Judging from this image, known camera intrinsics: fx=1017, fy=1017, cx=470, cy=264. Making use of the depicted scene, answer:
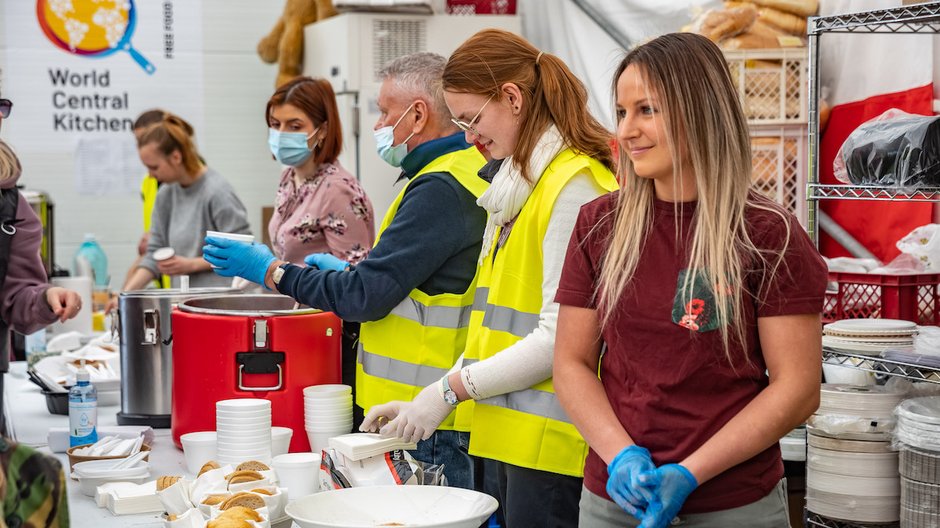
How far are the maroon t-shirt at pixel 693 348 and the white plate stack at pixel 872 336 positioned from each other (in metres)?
0.97

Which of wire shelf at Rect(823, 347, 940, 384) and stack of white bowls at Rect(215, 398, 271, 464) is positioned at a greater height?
wire shelf at Rect(823, 347, 940, 384)

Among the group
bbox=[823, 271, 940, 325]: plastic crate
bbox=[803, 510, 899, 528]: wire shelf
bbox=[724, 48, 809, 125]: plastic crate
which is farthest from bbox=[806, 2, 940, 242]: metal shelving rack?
bbox=[803, 510, 899, 528]: wire shelf

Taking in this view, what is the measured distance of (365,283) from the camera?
6.59 ft

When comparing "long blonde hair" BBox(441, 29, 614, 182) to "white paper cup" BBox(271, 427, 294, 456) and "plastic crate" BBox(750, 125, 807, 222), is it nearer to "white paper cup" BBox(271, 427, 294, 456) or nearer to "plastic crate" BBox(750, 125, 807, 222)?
"white paper cup" BBox(271, 427, 294, 456)

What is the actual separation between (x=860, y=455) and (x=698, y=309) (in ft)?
3.87

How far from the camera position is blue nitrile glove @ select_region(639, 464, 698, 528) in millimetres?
1349

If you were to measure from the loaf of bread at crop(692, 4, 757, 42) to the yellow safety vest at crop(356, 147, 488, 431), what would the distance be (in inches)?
52.7

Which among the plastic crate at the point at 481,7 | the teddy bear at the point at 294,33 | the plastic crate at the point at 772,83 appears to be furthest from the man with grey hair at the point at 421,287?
the teddy bear at the point at 294,33

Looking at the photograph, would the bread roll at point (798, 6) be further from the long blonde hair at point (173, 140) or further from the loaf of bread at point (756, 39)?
the long blonde hair at point (173, 140)

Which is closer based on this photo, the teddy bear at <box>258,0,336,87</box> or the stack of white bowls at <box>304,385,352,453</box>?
the stack of white bowls at <box>304,385,352,453</box>

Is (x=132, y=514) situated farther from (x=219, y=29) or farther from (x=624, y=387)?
(x=219, y=29)

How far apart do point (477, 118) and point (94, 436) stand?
3.70ft

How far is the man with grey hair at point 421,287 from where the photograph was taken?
2002 millimetres

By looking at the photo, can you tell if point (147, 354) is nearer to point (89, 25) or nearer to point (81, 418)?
point (81, 418)
